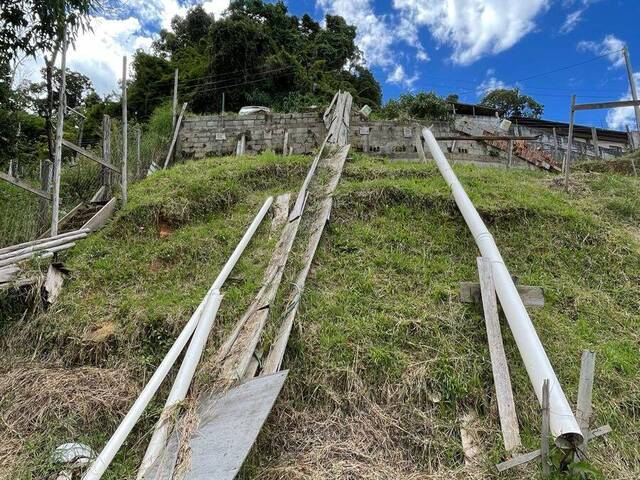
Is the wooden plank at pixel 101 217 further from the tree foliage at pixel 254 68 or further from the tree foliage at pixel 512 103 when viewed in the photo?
the tree foliage at pixel 512 103

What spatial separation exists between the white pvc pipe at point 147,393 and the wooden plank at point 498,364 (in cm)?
202

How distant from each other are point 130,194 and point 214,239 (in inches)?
80.9

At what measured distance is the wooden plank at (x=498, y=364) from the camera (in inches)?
88.6

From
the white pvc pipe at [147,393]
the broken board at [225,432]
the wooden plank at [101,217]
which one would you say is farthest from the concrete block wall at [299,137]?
the broken board at [225,432]

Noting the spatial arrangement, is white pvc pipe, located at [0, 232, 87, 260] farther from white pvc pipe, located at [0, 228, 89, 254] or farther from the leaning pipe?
the leaning pipe

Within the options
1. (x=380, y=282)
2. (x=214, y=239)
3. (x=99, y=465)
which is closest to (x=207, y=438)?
(x=99, y=465)

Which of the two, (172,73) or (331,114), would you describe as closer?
(331,114)

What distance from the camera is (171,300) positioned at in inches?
136

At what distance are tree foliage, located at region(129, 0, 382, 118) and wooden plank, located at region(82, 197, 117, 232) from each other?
979 cm

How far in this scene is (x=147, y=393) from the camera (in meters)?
2.39

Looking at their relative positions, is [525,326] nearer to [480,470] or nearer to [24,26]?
[480,470]

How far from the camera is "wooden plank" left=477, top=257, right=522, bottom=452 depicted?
225cm

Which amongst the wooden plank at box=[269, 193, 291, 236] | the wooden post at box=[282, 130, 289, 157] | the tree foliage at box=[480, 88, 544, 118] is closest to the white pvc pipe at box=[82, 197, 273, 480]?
the wooden plank at box=[269, 193, 291, 236]

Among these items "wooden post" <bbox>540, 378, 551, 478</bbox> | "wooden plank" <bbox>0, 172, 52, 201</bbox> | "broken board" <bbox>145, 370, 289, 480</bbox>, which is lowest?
"broken board" <bbox>145, 370, 289, 480</bbox>
